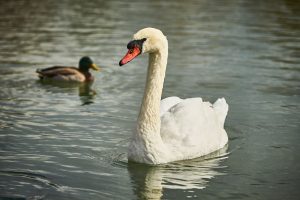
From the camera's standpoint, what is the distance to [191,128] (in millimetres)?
11336

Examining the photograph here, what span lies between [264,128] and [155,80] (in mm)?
2956

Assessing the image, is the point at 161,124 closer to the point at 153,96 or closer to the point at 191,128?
the point at 191,128

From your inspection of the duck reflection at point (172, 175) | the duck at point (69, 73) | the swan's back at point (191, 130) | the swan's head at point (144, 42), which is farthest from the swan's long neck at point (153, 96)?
the duck at point (69, 73)

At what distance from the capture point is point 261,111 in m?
14.4

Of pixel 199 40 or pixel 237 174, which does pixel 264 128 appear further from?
pixel 199 40

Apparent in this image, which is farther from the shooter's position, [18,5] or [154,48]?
[18,5]

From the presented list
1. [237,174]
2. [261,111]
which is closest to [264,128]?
[261,111]

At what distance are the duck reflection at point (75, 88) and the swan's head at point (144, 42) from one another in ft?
18.0

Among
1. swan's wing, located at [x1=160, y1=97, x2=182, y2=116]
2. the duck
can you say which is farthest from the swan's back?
the duck

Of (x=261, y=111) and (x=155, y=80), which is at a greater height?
(x=155, y=80)

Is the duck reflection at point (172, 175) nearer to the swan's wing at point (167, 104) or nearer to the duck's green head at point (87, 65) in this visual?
the swan's wing at point (167, 104)

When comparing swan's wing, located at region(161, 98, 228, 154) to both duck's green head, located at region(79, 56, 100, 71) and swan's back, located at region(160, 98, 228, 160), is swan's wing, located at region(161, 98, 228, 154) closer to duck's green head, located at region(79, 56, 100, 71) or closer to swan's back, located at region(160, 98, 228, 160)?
swan's back, located at region(160, 98, 228, 160)

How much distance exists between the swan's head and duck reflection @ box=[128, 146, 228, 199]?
151 centimetres

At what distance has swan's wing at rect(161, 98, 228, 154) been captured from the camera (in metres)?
11.2
